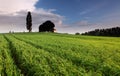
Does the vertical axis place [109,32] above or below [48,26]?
below

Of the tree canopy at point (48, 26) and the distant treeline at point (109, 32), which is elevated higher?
the tree canopy at point (48, 26)

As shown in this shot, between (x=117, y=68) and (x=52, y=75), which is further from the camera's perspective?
(x=117, y=68)

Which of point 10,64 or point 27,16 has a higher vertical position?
point 27,16

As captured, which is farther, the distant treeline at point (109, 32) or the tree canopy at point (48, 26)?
the tree canopy at point (48, 26)

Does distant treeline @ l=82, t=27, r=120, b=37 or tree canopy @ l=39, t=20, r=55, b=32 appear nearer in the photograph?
distant treeline @ l=82, t=27, r=120, b=37

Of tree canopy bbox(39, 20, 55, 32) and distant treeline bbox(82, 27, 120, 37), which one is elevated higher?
tree canopy bbox(39, 20, 55, 32)

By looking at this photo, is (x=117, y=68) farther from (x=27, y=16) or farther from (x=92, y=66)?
(x=27, y=16)

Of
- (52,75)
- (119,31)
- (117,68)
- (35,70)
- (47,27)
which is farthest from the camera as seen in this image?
(47,27)

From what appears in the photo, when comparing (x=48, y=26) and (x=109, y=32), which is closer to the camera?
(x=109, y=32)

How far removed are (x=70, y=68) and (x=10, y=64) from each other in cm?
565

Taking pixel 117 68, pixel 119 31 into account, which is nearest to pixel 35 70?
pixel 117 68

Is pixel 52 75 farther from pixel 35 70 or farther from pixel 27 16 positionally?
pixel 27 16

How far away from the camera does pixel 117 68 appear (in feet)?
67.3

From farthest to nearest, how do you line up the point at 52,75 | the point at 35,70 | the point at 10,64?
the point at 10,64 < the point at 35,70 < the point at 52,75
